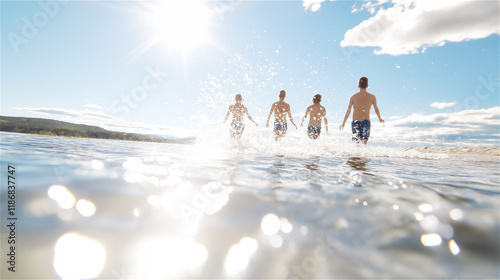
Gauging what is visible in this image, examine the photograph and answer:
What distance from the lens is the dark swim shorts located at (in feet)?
26.5

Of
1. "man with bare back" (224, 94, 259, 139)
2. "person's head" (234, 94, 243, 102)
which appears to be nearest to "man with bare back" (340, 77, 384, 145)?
"man with bare back" (224, 94, 259, 139)

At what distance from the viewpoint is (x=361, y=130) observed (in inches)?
322

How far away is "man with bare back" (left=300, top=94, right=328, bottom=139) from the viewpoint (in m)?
9.67

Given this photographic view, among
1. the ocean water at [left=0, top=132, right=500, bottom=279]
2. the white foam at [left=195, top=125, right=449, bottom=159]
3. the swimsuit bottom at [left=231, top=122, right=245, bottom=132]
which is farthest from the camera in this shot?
the swimsuit bottom at [left=231, top=122, right=245, bottom=132]

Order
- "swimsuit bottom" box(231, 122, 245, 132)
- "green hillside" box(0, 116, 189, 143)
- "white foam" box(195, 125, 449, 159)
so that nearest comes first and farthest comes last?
"white foam" box(195, 125, 449, 159)
"swimsuit bottom" box(231, 122, 245, 132)
"green hillside" box(0, 116, 189, 143)

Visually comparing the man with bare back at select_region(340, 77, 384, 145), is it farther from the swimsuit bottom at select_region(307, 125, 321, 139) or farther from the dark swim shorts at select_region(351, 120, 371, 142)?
the swimsuit bottom at select_region(307, 125, 321, 139)

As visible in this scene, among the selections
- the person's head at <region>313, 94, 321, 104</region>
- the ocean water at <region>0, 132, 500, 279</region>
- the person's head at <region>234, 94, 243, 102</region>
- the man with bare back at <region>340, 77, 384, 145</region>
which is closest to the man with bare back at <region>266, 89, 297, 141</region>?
the person's head at <region>313, 94, 321, 104</region>

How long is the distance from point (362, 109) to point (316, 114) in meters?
2.07

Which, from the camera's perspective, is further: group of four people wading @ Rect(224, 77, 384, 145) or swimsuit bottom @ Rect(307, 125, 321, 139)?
swimsuit bottom @ Rect(307, 125, 321, 139)

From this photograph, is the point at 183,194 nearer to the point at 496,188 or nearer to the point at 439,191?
the point at 439,191

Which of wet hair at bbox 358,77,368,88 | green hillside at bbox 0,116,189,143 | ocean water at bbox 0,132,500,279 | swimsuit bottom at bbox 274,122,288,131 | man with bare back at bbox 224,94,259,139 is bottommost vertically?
ocean water at bbox 0,132,500,279

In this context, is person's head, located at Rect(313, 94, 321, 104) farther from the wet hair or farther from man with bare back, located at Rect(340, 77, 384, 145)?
the wet hair

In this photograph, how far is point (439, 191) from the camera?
7.35 feet

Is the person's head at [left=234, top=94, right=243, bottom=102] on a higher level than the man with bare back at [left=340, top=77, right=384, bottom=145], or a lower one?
higher
